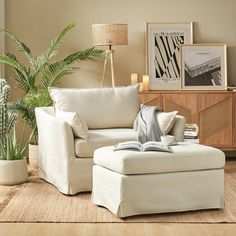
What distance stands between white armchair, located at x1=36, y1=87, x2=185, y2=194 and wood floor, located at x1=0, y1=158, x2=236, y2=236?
100cm

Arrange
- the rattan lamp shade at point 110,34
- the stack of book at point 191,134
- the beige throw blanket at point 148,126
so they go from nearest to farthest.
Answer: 1. the beige throw blanket at point 148,126
2. the stack of book at point 191,134
3. the rattan lamp shade at point 110,34

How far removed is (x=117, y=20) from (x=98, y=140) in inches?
96.9

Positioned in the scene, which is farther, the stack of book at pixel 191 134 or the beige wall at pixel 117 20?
the beige wall at pixel 117 20

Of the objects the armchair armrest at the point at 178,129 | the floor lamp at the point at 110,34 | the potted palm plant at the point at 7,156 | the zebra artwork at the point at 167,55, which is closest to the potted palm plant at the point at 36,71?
the floor lamp at the point at 110,34

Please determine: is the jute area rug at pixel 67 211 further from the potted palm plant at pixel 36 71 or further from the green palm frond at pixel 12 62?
the green palm frond at pixel 12 62

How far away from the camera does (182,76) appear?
6.99 meters

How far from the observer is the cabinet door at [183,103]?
671 centimetres

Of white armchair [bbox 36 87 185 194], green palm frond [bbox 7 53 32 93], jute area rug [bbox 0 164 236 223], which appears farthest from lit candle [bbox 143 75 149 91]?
jute area rug [bbox 0 164 236 223]

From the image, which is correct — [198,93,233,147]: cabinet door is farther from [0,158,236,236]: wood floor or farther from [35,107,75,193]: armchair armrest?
[0,158,236,236]: wood floor

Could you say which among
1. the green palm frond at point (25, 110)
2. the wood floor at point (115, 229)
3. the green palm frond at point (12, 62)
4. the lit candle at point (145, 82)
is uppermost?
the green palm frond at point (12, 62)

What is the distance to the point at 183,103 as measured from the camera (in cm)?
671

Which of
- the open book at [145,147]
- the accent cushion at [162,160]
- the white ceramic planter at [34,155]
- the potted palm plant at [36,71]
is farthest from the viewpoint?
the white ceramic planter at [34,155]

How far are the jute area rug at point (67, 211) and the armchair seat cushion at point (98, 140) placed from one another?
36 cm

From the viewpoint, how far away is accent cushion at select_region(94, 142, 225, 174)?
4043 millimetres
